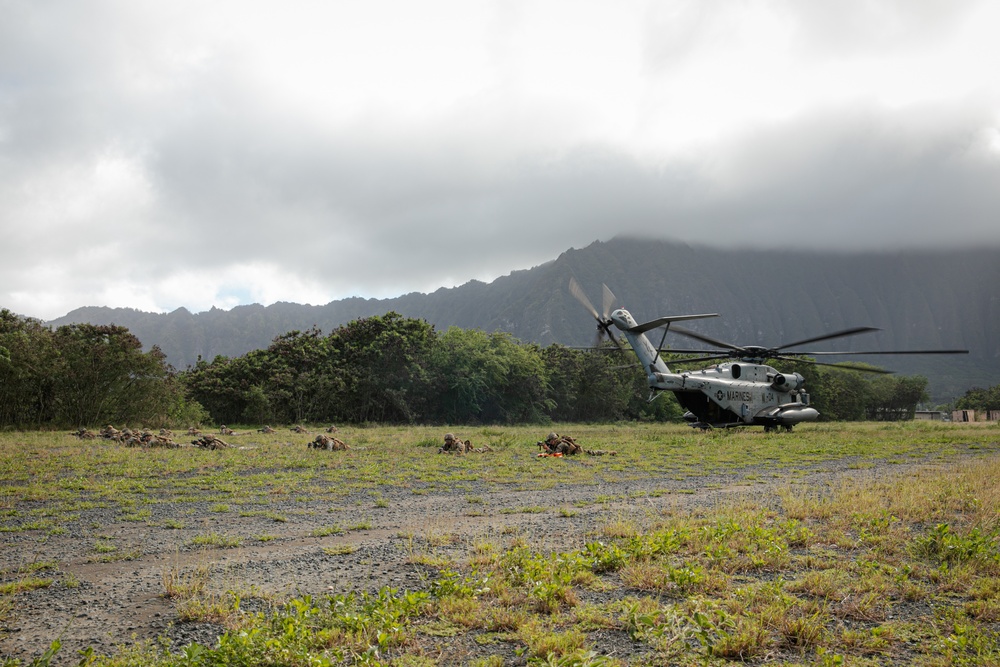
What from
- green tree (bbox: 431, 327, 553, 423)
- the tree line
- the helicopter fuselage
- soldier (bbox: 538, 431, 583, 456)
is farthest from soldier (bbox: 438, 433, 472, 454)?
green tree (bbox: 431, 327, 553, 423)

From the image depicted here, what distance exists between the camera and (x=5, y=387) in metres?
33.2

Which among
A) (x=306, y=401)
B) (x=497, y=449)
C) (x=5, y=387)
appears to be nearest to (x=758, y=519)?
(x=497, y=449)

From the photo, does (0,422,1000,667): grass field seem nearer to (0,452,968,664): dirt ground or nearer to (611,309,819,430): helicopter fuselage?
(0,452,968,664): dirt ground

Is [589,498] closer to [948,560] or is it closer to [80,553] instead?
[948,560]

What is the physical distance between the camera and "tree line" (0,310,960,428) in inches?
1403

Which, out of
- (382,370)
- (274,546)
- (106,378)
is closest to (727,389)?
(274,546)

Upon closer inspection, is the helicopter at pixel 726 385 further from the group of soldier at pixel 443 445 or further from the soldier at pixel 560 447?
the soldier at pixel 560 447

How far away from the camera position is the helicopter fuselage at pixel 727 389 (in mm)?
31047

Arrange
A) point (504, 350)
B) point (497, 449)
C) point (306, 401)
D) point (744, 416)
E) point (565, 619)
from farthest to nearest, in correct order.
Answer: point (504, 350) → point (306, 401) → point (744, 416) → point (497, 449) → point (565, 619)

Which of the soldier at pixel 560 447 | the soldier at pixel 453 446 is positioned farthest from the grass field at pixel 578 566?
the soldier at pixel 453 446

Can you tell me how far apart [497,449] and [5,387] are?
29.5 meters

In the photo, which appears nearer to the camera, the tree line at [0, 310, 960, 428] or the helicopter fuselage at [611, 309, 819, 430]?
the helicopter fuselage at [611, 309, 819, 430]

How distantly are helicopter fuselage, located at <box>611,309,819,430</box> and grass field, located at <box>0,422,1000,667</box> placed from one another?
1567cm

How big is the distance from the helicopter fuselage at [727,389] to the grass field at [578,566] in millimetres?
15670
